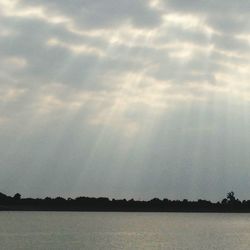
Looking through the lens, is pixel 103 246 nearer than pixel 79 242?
Yes

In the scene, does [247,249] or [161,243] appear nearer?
[247,249]

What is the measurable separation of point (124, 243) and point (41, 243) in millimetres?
14223

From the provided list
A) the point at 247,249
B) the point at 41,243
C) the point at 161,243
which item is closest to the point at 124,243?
the point at 161,243

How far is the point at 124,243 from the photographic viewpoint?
337 feet

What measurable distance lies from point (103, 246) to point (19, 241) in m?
15.4

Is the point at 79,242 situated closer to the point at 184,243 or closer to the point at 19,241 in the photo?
the point at 19,241

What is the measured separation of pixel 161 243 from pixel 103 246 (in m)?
13.3

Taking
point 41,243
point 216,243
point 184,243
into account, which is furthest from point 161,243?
point 41,243

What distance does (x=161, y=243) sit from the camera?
104875 millimetres

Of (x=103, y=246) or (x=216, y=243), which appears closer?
(x=103, y=246)

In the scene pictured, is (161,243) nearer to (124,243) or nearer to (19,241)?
(124,243)

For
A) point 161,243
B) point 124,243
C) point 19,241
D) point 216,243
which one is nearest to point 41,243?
point 19,241

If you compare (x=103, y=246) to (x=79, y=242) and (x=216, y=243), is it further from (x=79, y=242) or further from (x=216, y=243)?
(x=216, y=243)

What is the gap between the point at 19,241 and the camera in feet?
333
